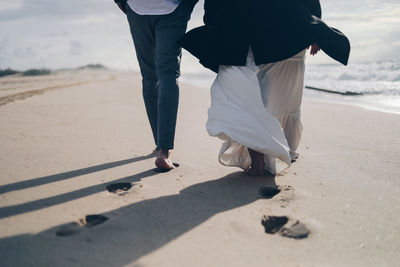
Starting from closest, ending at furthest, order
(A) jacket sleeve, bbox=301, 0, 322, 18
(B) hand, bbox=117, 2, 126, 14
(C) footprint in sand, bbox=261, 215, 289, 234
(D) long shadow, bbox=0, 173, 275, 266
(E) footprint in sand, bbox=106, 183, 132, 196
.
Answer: (D) long shadow, bbox=0, 173, 275, 266, (C) footprint in sand, bbox=261, 215, 289, 234, (E) footprint in sand, bbox=106, 183, 132, 196, (A) jacket sleeve, bbox=301, 0, 322, 18, (B) hand, bbox=117, 2, 126, 14

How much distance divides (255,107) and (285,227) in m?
0.80

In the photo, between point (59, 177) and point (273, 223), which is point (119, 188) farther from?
point (273, 223)

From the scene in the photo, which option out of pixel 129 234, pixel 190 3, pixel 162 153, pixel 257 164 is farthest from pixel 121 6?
pixel 129 234

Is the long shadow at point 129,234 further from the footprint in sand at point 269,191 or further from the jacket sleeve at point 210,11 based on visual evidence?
the jacket sleeve at point 210,11

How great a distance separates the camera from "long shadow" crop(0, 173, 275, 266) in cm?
158

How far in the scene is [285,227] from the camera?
75.6 inches

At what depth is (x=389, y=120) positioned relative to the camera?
4746 millimetres

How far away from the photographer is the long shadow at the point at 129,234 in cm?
158

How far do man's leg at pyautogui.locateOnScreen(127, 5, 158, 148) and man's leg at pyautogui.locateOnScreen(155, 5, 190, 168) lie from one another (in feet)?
0.37

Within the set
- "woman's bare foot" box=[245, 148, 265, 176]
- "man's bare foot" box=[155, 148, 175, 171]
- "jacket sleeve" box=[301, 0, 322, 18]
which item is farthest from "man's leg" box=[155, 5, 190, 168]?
"jacket sleeve" box=[301, 0, 322, 18]

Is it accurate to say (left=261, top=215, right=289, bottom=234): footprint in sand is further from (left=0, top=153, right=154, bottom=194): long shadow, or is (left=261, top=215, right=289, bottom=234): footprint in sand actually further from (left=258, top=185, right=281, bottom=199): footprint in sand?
(left=0, top=153, right=154, bottom=194): long shadow

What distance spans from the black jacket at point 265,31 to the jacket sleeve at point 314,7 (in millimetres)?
116

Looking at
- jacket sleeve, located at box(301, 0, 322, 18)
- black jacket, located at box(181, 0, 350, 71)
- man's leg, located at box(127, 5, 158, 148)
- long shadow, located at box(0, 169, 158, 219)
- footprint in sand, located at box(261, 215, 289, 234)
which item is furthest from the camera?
man's leg, located at box(127, 5, 158, 148)

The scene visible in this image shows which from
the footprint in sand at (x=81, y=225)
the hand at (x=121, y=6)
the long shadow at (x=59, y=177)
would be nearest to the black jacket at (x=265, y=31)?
the hand at (x=121, y=6)
